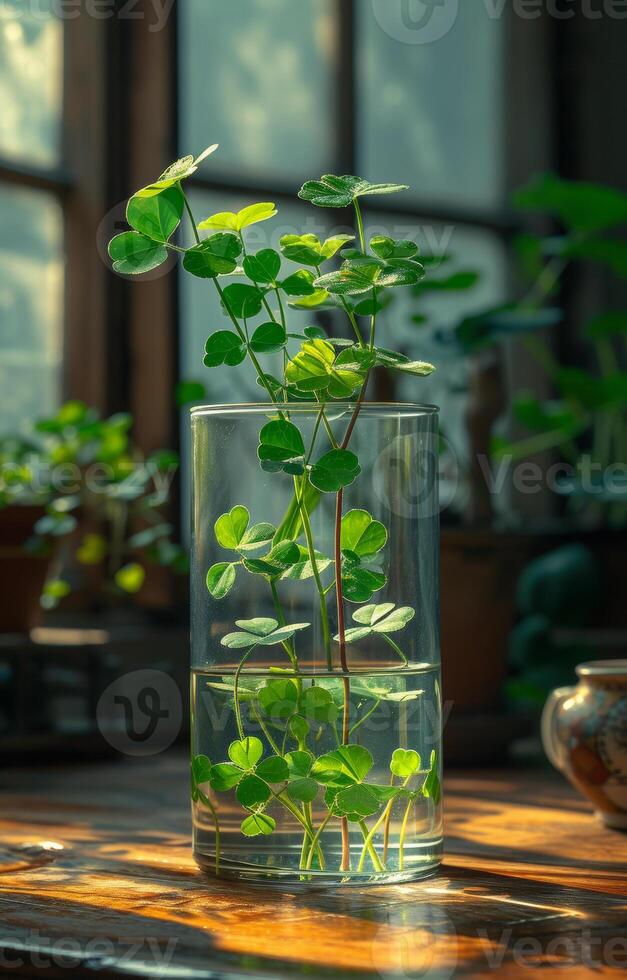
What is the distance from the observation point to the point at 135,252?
0.80 m

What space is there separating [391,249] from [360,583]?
21cm

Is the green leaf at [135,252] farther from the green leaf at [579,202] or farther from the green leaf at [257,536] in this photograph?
the green leaf at [579,202]

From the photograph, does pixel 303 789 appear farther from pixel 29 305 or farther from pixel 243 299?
pixel 29 305

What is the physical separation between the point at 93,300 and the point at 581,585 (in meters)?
1.06

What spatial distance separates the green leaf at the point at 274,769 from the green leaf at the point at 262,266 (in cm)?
30

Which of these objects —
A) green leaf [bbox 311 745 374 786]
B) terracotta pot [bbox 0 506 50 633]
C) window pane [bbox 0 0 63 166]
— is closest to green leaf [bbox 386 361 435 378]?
green leaf [bbox 311 745 374 786]

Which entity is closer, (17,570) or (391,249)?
(391,249)

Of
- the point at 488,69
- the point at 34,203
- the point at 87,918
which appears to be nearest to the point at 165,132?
the point at 34,203

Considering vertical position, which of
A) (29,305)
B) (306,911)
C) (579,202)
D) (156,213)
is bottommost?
(306,911)

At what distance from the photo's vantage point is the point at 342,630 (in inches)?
31.8

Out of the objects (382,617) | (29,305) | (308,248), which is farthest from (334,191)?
(29,305)

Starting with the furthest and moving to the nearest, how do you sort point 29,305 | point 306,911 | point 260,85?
point 260,85 → point 29,305 → point 306,911

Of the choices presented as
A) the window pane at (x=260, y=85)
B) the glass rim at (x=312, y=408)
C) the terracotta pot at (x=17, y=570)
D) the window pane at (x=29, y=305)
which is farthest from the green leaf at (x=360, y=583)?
the window pane at (x=260, y=85)

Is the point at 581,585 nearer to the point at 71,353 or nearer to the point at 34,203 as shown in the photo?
the point at 71,353
